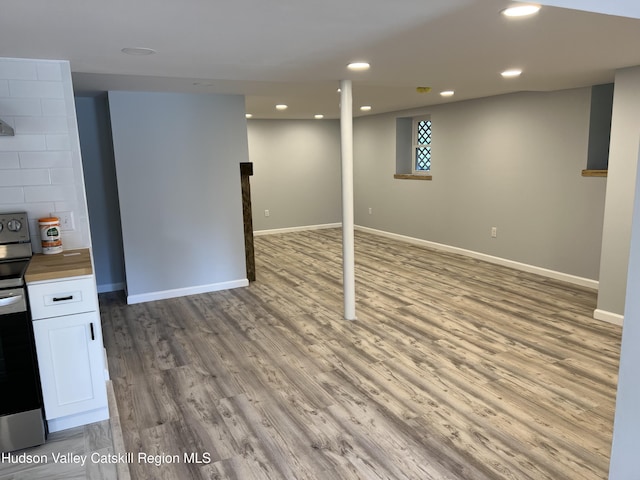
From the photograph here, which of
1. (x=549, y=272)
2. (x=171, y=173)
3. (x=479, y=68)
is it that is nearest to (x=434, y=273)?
(x=549, y=272)

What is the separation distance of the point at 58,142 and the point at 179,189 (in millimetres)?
2118

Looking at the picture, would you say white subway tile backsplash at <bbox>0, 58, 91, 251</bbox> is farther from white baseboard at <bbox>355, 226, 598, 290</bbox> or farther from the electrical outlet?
white baseboard at <bbox>355, 226, 598, 290</bbox>

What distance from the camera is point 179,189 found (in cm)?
489

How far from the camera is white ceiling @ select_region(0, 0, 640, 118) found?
6.14 ft

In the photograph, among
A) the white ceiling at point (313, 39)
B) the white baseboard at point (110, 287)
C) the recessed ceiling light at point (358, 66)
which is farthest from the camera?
the white baseboard at point (110, 287)

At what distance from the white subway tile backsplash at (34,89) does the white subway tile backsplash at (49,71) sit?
0.03 meters

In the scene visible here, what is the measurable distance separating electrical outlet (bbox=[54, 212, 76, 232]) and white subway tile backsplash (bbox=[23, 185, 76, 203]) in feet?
0.29

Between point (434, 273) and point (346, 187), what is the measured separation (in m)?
2.29

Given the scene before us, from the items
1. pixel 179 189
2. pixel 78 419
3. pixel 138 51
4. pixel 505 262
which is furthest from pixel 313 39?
pixel 505 262

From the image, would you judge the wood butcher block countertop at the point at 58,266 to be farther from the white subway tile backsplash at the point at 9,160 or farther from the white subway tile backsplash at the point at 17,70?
the white subway tile backsplash at the point at 17,70

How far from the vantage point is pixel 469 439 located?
95.5 inches

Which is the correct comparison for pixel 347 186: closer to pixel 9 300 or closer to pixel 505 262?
pixel 9 300

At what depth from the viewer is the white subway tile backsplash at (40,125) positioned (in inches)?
106

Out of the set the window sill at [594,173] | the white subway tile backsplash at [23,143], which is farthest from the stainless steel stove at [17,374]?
the window sill at [594,173]
